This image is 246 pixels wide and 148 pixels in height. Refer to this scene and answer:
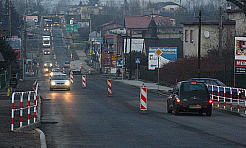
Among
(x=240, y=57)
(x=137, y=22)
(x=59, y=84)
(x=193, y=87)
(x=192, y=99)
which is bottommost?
(x=59, y=84)

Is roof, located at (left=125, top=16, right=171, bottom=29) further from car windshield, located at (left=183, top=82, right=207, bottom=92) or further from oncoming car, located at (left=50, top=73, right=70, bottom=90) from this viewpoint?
car windshield, located at (left=183, top=82, right=207, bottom=92)

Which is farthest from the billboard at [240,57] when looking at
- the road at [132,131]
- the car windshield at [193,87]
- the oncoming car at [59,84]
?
the oncoming car at [59,84]

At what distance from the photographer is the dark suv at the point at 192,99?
1950 centimetres

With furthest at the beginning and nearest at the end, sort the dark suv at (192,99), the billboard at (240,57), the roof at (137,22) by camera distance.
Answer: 1. the roof at (137,22)
2. the billboard at (240,57)
3. the dark suv at (192,99)

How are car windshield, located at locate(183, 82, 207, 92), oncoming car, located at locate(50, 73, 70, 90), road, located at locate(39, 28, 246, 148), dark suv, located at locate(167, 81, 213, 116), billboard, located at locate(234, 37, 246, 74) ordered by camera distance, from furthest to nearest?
oncoming car, located at locate(50, 73, 70, 90) → billboard, located at locate(234, 37, 246, 74) → car windshield, located at locate(183, 82, 207, 92) → dark suv, located at locate(167, 81, 213, 116) → road, located at locate(39, 28, 246, 148)

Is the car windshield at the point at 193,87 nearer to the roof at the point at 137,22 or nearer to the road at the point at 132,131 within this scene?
the road at the point at 132,131

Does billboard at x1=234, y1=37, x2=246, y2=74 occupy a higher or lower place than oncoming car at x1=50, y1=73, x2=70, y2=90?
higher

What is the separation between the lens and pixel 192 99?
1952 centimetres

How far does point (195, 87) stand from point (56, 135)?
8.71m

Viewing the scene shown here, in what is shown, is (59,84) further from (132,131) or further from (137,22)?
(137,22)

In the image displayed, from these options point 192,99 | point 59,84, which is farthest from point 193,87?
point 59,84

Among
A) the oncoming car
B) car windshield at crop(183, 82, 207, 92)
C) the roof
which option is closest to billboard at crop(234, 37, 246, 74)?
car windshield at crop(183, 82, 207, 92)

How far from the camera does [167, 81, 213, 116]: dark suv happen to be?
19500 mm

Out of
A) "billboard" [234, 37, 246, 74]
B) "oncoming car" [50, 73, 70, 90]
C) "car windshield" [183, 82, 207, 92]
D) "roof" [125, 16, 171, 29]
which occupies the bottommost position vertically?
"oncoming car" [50, 73, 70, 90]
